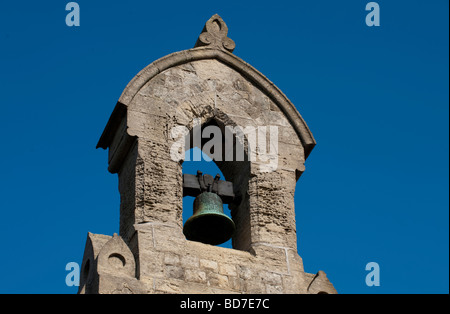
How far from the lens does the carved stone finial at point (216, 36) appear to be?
45.9 ft

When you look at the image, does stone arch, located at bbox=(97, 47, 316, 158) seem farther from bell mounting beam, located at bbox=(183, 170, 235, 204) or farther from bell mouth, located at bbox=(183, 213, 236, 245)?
bell mouth, located at bbox=(183, 213, 236, 245)

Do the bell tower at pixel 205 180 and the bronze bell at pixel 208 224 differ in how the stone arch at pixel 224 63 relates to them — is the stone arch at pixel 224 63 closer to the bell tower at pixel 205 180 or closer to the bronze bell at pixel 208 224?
the bell tower at pixel 205 180

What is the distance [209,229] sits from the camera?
43.0ft

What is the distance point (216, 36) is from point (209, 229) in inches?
86.1

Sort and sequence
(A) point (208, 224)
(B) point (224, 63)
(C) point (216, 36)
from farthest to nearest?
(C) point (216, 36) < (B) point (224, 63) < (A) point (208, 224)

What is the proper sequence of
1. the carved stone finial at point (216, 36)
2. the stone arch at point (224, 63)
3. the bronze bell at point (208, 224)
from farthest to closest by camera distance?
the carved stone finial at point (216, 36) < the stone arch at point (224, 63) < the bronze bell at point (208, 224)

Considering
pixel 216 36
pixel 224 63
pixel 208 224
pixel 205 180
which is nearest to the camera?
pixel 208 224

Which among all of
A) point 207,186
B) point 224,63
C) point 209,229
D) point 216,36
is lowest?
point 209,229

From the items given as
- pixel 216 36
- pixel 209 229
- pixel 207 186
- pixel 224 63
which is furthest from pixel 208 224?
pixel 216 36

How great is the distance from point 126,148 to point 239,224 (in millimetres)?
1334

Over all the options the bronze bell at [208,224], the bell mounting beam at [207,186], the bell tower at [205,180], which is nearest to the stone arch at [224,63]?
the bell tower at [205,180]

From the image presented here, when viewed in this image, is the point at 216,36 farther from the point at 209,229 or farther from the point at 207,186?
the point at 209,229

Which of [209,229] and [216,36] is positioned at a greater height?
[216,36]
